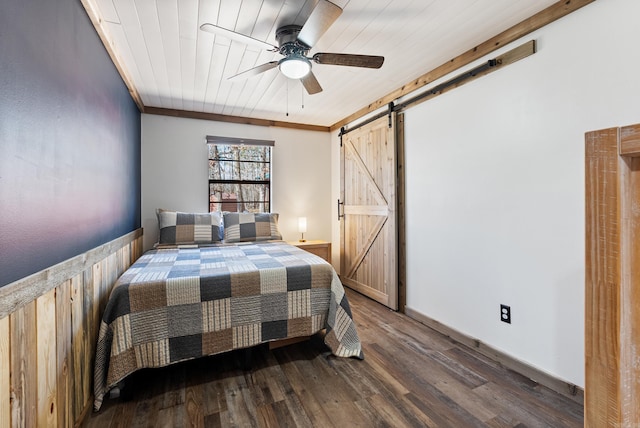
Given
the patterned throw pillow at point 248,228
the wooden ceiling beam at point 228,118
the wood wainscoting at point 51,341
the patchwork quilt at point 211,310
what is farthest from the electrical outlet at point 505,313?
the wooden ceiling beam at point 228,118

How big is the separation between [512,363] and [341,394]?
1245 mm

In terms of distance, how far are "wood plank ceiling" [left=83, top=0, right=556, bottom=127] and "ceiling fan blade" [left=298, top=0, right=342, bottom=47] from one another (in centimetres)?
14

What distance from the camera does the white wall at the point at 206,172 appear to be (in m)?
3.74

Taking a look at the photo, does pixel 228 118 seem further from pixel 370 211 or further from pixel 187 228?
pixel 370 211

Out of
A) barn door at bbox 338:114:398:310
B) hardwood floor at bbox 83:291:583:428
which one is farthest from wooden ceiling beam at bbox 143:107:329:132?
hardwood floor at bbox 83:291:583:428

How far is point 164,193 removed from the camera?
149 inches

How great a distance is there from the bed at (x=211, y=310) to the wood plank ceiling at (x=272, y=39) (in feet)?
5.50

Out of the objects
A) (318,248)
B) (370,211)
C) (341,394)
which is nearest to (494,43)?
(370,211)

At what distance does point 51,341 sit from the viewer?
4.17 feet

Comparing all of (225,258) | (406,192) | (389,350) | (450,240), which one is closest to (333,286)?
(389,350)

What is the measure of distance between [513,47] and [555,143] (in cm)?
78

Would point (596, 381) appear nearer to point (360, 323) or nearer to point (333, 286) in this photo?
point (333, 286)

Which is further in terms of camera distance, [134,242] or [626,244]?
[134,242]

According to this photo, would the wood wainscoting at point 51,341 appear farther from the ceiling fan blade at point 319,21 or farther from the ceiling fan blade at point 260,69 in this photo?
the ceiling fan blade at point 319,21
